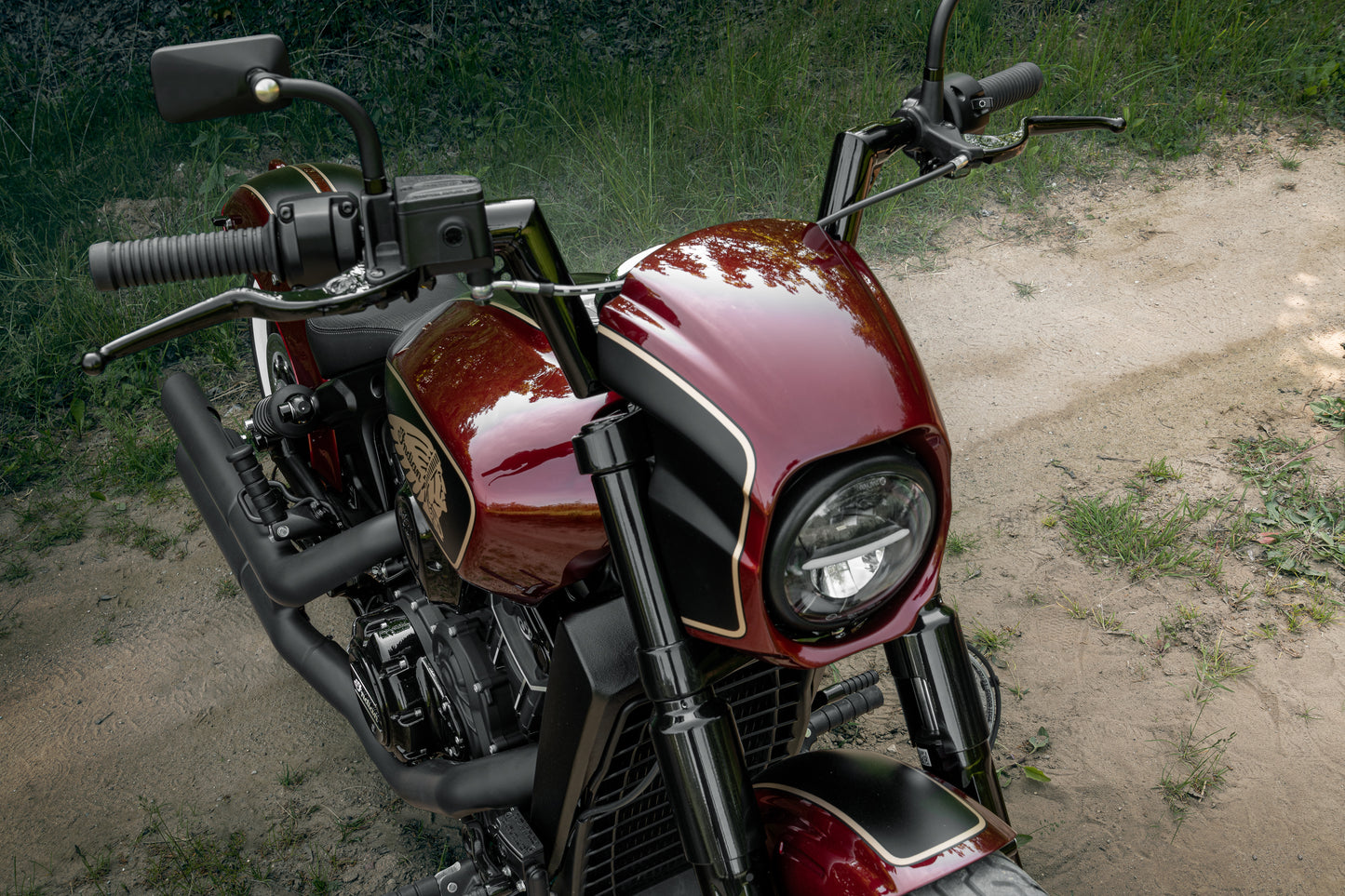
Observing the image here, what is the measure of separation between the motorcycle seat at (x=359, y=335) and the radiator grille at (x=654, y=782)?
96 centimetres

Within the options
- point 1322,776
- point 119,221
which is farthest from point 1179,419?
point 119,221

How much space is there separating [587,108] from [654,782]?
3428 millimetres

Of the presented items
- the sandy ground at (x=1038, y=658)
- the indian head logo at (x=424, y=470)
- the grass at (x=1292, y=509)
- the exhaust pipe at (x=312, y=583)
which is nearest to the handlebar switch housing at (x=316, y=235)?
the indian head logo at (x=424, y=470)

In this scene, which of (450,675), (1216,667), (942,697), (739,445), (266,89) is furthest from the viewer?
(1216,667)

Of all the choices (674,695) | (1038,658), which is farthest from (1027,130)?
(1038,658)

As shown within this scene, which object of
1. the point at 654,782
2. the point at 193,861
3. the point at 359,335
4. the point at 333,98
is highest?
the point at 333,98

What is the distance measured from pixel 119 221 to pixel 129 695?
7.79 ft

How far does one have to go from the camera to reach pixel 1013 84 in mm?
1499

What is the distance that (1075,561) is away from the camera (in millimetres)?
2775

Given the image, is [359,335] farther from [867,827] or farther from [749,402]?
[867,827]

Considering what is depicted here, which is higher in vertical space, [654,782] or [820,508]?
[820,508]

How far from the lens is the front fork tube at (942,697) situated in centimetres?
129

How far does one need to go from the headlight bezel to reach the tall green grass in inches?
117

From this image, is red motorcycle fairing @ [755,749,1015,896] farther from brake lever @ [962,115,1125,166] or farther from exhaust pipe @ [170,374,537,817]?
brake lever @ [962,115,1125,166]
